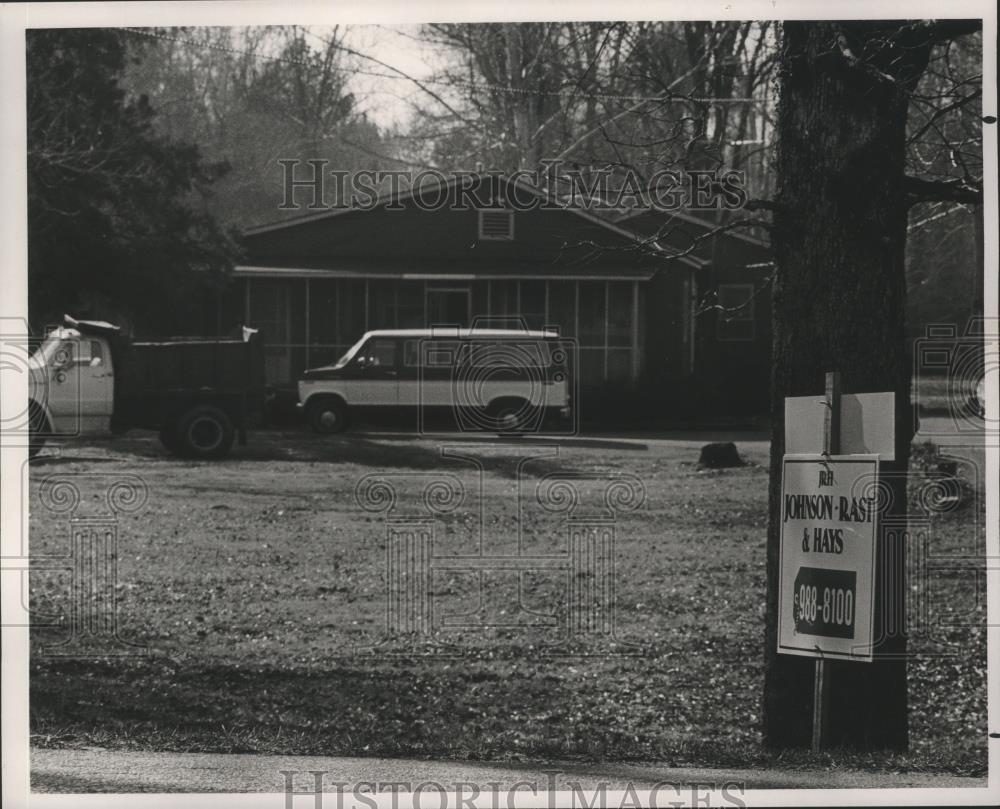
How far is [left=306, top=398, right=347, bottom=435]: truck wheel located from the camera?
11047mm

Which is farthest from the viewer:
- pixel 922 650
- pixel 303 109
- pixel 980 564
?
pixel 303 109

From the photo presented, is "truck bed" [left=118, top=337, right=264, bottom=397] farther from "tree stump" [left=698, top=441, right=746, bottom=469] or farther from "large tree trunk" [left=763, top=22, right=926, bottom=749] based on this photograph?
"large tree trunk" [left=763, top=22, right=926, bottom=749]

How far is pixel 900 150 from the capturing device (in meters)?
5.57

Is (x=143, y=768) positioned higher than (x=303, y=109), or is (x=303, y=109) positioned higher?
(x=303, y=109)

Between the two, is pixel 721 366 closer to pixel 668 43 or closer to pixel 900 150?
pixel 668 43

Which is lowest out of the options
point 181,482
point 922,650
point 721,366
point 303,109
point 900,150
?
point 922,650

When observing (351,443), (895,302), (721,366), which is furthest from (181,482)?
(895,302)

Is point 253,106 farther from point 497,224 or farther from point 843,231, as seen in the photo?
point 843,231

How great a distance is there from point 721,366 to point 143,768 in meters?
6.25

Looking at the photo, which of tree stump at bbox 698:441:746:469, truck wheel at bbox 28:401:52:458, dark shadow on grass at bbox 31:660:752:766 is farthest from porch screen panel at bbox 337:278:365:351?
tree stump at bbox 698:441:746:469

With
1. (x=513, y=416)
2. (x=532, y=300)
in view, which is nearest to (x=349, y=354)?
(x=513, y=416)

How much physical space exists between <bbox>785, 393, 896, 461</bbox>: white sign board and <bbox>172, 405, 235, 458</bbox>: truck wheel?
312 inches

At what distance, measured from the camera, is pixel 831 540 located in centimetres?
484

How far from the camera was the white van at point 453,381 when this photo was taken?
418 inches
